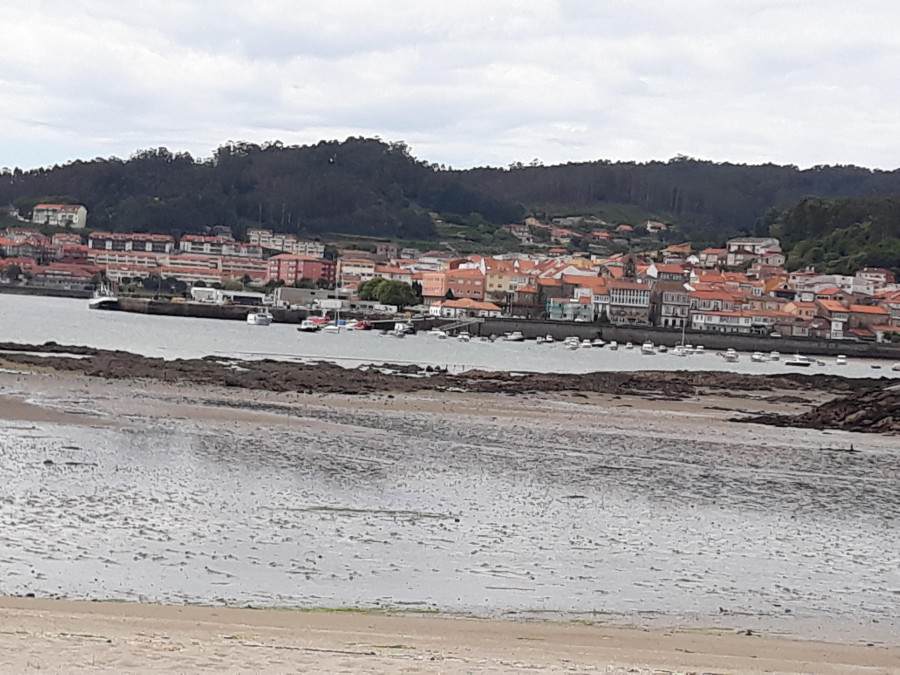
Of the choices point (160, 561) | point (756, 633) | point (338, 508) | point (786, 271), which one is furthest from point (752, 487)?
point (786, 271)

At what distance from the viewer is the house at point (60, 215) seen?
15425 centimetres

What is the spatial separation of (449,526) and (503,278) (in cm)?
9026

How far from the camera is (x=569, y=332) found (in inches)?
3159

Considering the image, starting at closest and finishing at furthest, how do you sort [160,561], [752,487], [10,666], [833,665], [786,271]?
[10,666] < [833,665] < [160,561] < [752,487] < [786,271]

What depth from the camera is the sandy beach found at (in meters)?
6.41

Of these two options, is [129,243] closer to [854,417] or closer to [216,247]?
[216,247]

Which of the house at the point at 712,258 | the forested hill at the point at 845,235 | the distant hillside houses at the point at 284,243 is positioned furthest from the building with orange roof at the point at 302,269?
the forested hill at the point at 845,235

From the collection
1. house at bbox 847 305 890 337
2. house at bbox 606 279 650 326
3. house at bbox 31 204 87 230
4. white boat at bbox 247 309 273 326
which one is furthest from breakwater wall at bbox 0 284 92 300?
house at bbox 847 305 890 337

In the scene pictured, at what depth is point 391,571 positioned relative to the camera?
29.7ft

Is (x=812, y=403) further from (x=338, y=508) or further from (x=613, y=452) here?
(x=338, y=508)

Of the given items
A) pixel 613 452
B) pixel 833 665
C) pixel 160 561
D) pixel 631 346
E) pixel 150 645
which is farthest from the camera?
pixel 631 346

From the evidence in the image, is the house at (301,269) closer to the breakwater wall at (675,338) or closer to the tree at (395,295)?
the tree at (395,295)

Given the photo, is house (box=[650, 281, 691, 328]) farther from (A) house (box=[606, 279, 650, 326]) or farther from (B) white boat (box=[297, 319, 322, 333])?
(B) white boat (box=[297, 319, 322, 333])

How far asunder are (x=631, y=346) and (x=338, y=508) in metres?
67.4
